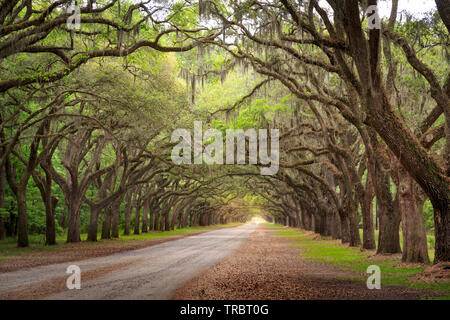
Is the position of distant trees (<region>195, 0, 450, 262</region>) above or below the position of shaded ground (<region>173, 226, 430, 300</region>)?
above

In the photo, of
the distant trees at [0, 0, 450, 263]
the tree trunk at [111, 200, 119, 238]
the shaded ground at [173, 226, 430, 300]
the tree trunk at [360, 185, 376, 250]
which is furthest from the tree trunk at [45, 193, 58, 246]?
the tree trunk at [360, 185, 376, 250]

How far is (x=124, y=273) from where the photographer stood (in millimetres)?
10930

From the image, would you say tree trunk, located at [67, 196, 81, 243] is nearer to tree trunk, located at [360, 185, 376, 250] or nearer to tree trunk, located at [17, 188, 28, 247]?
tree trunk, located at [17, 188, 28, 247]

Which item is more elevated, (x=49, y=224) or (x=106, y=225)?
(x=49, y=224)

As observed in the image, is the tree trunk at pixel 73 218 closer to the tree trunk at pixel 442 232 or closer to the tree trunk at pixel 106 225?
the tree trunk at pixel 106 225

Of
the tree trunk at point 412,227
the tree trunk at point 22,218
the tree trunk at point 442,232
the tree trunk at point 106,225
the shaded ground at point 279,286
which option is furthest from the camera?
the tree trunk at point 106,225

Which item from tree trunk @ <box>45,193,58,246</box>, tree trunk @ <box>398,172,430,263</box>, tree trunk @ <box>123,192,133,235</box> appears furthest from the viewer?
tree trunk @ <box>123,192,133,235</box>

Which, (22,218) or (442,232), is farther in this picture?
(22,218)

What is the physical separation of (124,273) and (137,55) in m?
9.83

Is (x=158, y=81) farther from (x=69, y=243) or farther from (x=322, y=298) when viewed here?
(x=322, y=298)

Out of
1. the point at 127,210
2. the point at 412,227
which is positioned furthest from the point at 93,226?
the point at 412,227

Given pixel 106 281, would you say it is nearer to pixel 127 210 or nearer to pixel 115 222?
pixel 115 222

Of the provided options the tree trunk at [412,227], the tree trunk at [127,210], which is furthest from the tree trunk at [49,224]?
the tree trunk at [412,227]
